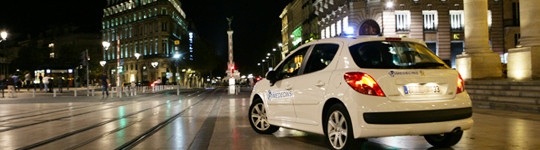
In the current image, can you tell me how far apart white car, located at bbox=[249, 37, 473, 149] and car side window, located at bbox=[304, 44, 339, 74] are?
0.02 metres

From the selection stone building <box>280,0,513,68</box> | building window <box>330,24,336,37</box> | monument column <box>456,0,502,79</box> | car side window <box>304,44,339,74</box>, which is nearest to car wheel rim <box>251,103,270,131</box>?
car side window <box>304,44,339,74</box>

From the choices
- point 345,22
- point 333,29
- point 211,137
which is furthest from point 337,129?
point 333,29

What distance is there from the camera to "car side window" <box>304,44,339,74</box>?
6.23m

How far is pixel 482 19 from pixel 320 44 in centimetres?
1625

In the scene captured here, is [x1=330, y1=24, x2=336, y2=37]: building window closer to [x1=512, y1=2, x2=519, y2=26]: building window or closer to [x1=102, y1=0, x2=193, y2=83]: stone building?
[x1=512, y1=2, x2=519, y2=26]: building window

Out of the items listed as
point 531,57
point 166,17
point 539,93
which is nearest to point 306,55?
point 539,93

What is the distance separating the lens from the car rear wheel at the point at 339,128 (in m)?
5.52

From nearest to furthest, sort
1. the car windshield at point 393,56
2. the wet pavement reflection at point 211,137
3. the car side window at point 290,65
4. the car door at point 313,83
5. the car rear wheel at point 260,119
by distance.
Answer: the car windshield at point 393,56 < the car door at point 313,83 < the wet pavement reflection at point 211,137 < the car side window at point 290,65 < the car rear wheel at point 260,119

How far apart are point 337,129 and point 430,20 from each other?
3906 cm

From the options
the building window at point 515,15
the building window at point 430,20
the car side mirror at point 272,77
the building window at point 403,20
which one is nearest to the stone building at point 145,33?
the building window at point 403,20

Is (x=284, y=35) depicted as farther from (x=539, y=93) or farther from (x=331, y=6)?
(x=539, y=93)

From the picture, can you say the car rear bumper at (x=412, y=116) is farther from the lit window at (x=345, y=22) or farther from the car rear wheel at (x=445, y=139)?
the lit window at (x=345, y=22)

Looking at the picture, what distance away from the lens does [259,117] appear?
8328 millimetres

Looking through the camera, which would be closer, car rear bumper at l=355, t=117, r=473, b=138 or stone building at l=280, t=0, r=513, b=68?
car rear bumper at l=355, t=117, r=473, b=138
